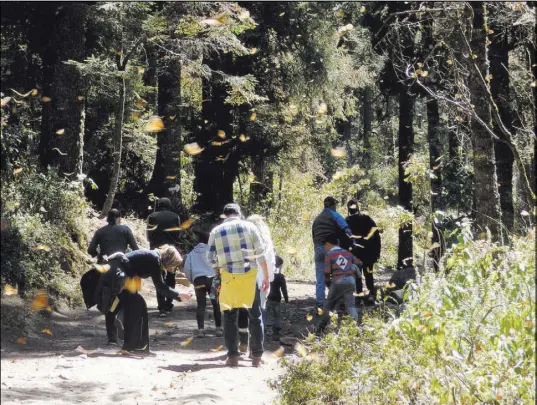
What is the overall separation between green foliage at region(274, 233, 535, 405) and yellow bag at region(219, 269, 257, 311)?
80.5 inches

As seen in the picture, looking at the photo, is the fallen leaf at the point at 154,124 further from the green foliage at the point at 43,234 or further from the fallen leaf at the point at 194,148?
the green foliage at the point at 43,234

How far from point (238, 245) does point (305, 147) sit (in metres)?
15.5

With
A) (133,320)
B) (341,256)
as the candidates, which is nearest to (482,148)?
(341,256)

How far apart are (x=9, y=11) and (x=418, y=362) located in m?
16.0

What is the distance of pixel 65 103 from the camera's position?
18641 mm

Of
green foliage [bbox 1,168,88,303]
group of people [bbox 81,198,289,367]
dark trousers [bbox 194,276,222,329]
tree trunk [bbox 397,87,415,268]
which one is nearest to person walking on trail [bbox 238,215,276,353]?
group of people [bbox 81,198,289,367]

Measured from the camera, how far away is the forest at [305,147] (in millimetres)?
6461

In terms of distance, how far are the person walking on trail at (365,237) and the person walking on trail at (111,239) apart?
4.36 meters

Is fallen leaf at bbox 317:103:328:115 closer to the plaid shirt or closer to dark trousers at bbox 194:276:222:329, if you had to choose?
dark trousers at bbox 194:276:222:329

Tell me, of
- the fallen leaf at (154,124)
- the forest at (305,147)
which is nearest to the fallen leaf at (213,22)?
the forest at (305,147)

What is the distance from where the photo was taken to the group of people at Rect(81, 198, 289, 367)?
10062mm

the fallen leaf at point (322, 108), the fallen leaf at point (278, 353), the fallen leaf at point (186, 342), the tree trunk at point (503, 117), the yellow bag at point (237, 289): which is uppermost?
the fallen leaf at point (322, 108)

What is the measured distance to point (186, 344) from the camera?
12164 mm

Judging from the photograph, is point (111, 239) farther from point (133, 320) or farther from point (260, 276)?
point (260, 276)
